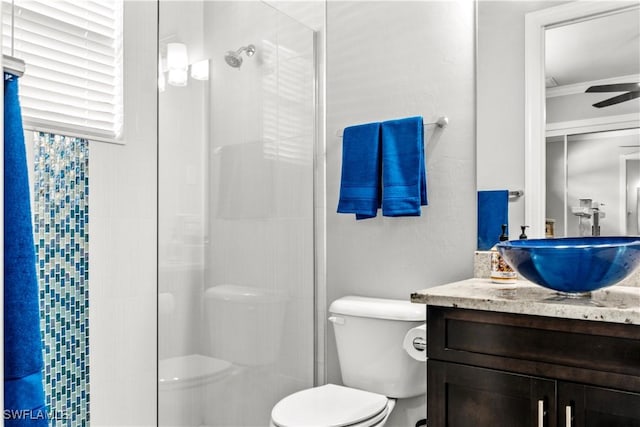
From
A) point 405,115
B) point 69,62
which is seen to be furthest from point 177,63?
point 405,115

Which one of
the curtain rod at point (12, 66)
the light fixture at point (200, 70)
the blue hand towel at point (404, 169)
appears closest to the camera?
the curtain rod at point (12, 66)

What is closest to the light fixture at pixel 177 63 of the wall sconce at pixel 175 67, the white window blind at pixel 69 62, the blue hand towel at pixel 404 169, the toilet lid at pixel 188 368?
the wall sconce at pixel 175 67

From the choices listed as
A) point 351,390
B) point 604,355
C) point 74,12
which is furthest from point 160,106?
point 604,355

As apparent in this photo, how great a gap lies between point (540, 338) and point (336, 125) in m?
1.36

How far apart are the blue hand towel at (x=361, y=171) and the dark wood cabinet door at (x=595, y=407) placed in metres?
1.00

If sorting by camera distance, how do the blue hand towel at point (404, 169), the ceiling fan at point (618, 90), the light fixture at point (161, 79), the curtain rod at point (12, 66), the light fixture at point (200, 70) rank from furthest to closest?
the blue hand towel at point (404, 169)
the light fixture at point (200, 70)
the light fixture at point (161, 79)
the ceiling fan at point (618, 90)
the curtain rod at point (12, 66)

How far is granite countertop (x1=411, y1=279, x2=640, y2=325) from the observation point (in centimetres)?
119

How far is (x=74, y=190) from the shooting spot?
1882 millimetres

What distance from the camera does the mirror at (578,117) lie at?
1.63 m

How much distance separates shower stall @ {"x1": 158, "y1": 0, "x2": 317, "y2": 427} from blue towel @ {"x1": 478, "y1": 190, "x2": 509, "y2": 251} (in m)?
0.78

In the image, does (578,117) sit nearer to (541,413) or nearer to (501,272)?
(501,272)

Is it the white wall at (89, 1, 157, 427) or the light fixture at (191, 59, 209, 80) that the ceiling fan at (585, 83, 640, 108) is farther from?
the white wall at (89, 1, 157, 427)

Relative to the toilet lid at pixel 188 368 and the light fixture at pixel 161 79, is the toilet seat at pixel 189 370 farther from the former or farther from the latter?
the light fixture at pixel 161 79

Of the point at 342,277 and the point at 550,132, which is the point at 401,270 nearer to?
the point at 342,277
